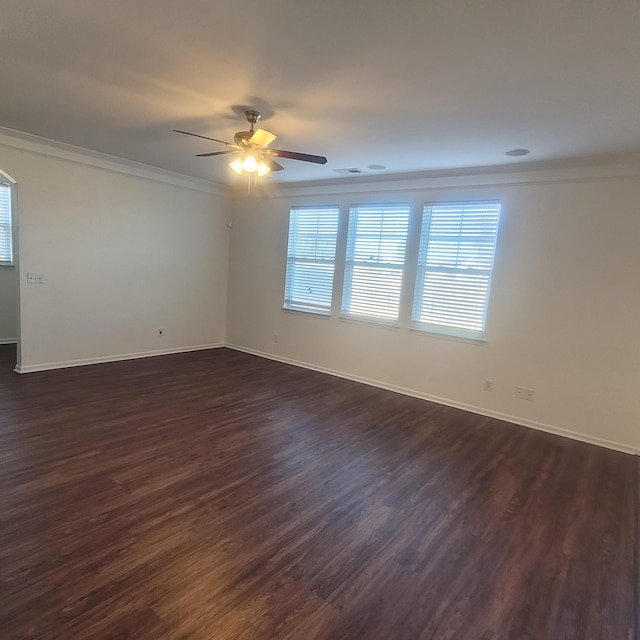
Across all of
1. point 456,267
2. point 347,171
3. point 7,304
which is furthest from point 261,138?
point 7,304

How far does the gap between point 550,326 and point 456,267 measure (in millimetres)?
1151

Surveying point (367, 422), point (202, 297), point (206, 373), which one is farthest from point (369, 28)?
point (202, 297)

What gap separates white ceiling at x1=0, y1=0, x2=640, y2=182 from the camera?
1805 millimetres

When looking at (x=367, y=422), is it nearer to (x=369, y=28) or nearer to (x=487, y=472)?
(x=487, y=472)

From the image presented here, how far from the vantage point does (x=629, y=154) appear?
341 cm

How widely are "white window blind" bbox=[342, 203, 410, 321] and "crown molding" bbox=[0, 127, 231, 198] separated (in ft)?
8.07

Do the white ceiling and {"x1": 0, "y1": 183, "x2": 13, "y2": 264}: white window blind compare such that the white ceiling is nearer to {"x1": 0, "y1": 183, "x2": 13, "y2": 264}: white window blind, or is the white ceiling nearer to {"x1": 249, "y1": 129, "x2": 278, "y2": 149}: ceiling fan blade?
{"x1": 249, "y1": 129, "x2": 278, "y2": 149}: ceiling fan blade

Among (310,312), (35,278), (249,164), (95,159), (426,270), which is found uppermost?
(95,159)

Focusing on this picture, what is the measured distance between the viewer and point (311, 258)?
5.74 m

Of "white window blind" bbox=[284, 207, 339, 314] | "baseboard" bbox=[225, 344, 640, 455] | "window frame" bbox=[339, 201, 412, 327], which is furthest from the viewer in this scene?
"white window blind" bbox=[284, 207, 339, 314]

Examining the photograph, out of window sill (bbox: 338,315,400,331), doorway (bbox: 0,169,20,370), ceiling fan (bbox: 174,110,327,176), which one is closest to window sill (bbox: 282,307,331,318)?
window sill (bbox: 338,315,400,331)

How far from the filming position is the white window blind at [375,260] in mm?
4941

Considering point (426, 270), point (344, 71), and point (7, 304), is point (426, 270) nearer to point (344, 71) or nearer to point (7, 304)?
point (344, 71)

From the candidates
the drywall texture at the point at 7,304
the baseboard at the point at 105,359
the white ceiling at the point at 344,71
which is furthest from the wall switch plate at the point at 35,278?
the drywall texture at the point at 7,304
